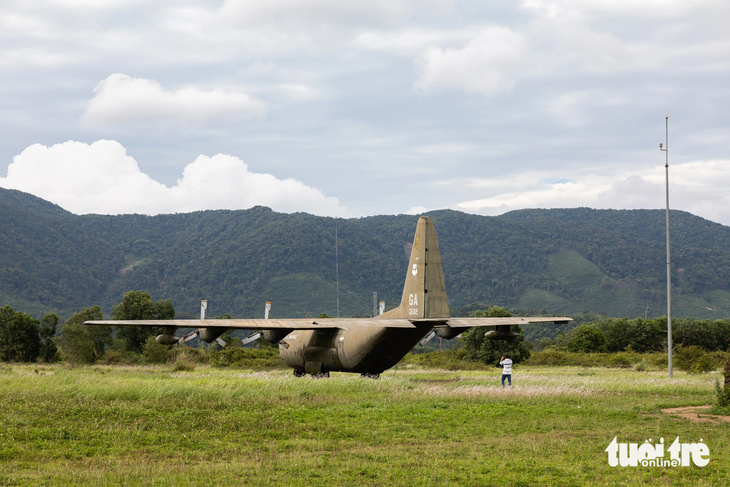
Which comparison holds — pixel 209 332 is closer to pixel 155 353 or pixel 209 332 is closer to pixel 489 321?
pixel 489 321

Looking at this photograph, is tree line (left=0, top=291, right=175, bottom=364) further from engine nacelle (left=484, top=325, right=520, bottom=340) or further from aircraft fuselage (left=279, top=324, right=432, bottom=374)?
A: engine nacelle (left=484, top=325, right=520, bottom=340)

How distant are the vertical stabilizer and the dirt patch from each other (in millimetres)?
10722

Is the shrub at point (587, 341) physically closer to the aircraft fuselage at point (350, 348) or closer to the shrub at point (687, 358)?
the shrub at point (687, 358)

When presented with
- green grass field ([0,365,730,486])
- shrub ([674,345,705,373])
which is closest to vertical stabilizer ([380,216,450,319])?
green grass field ([0,365,730,486])

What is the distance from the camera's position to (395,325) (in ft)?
85.7

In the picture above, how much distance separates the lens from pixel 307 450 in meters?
13.2

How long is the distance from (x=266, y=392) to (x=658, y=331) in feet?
250

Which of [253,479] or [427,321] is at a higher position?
[427,321]

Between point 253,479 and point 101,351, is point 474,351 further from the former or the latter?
point 253,479

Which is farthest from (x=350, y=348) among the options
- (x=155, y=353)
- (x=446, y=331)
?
(x=155, y=353)

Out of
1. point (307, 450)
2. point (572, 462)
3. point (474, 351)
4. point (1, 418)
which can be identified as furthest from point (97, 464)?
point (474, 351)

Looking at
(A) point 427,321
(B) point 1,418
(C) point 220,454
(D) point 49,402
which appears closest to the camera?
(C) point 220,454

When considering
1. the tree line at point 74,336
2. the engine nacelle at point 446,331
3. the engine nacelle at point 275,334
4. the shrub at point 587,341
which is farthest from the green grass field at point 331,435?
the shrub at point 587,341

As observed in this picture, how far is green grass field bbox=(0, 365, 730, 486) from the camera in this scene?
10.8m
